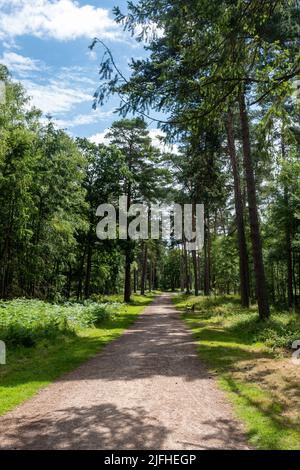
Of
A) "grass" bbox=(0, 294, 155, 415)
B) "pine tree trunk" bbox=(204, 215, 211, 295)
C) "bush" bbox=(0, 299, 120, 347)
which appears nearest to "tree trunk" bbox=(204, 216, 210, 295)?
"pine tree trunk" bbox=(204, 215, 211, 295)

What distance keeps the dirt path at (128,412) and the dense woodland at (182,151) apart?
17.5 feet

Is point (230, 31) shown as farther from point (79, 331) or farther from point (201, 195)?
point (201, 195)

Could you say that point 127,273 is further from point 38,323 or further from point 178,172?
point 38,323

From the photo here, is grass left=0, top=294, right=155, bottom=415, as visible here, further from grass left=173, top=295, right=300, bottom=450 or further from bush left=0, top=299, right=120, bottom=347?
grass left=173, top=295, right=300, bottom=450

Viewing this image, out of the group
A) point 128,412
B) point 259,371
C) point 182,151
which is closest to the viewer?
point 128,412

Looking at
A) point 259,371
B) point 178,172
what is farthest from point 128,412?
point 178,172

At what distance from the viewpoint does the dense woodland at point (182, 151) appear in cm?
822

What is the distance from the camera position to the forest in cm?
820

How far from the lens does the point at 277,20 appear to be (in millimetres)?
14945

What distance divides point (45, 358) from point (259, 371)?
5.69 metres

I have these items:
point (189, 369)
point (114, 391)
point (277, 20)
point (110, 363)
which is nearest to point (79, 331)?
point (110, 363)

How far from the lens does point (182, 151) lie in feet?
106

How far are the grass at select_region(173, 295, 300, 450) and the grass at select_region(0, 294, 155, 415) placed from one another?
11.9 ft

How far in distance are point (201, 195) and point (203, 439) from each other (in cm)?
1870
